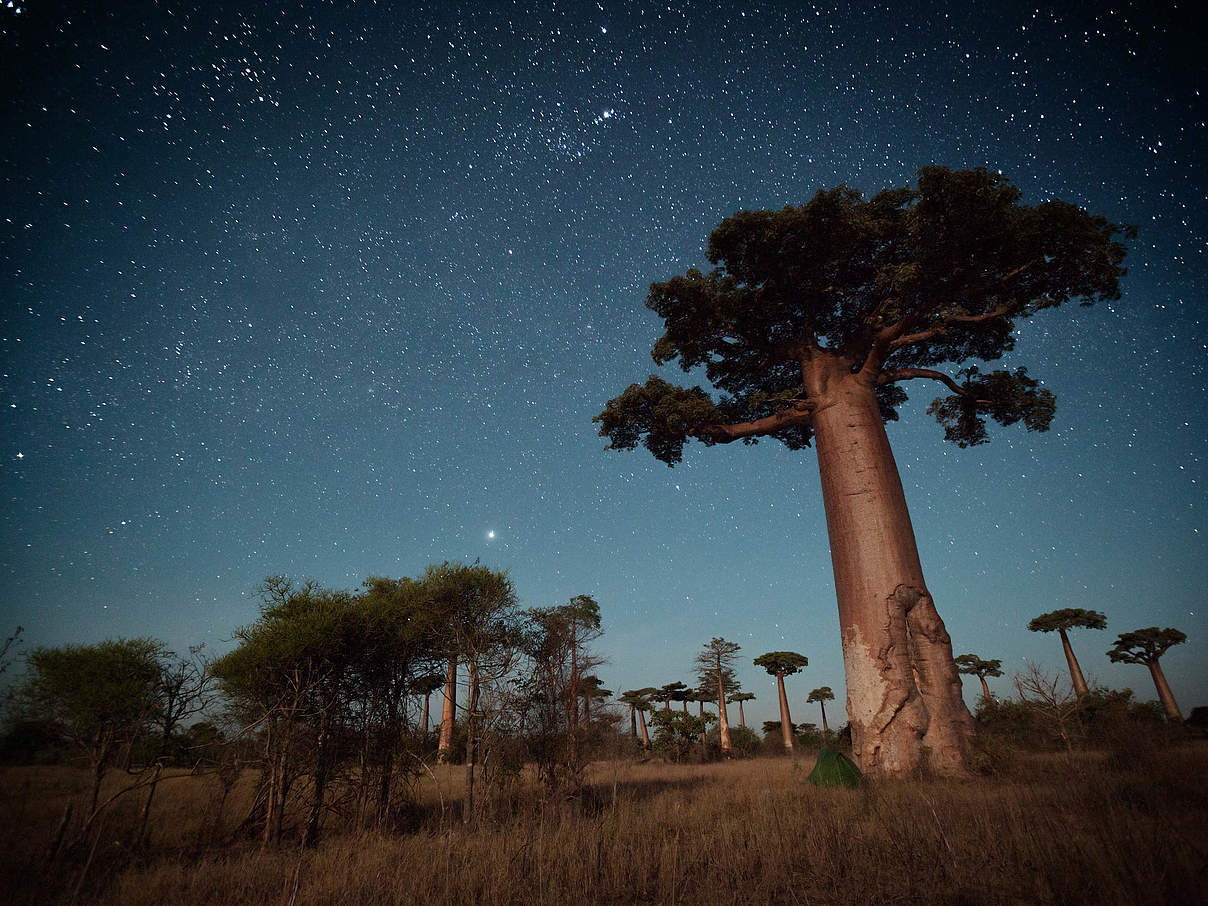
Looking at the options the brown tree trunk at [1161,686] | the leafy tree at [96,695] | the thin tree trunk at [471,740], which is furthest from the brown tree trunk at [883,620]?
the brown tree trunk at [1161,686]

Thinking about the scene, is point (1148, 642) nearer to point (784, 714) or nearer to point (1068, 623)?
point (1068, 623)

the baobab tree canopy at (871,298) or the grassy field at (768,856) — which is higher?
the baobab tree canopy at (871,298)

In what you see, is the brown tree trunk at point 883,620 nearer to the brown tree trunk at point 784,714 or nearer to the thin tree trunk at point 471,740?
the thin tree trunk at point 471,740

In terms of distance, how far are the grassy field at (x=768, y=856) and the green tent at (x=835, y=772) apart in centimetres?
43

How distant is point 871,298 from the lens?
1291 centimetres

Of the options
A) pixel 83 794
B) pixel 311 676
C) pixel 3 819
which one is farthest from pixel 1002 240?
pixel 83 794

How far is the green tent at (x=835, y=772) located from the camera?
28.2 feet

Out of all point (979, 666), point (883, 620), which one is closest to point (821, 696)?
point (979, 666)

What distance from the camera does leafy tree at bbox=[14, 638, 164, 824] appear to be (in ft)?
22.3

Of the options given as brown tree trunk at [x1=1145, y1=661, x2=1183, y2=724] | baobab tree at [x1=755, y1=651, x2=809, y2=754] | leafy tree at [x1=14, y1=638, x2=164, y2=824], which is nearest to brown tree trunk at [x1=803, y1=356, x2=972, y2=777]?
leafy tree at [x1=14, y1=638, x2=164, y2=824]

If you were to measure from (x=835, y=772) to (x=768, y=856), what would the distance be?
5.18m

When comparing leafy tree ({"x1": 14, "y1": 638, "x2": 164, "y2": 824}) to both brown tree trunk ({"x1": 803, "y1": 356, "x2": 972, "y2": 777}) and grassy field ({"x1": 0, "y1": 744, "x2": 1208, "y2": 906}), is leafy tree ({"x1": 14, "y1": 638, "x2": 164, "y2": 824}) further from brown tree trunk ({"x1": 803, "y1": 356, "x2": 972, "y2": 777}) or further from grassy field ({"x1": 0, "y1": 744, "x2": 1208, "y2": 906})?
brown tree trunk ({"x1": 803, "y1": 356, "x2": 972, "y2": 777})

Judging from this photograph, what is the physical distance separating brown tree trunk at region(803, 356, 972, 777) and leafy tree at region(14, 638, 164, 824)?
1188 centimetres

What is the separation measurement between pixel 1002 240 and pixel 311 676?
16271 millimetres
